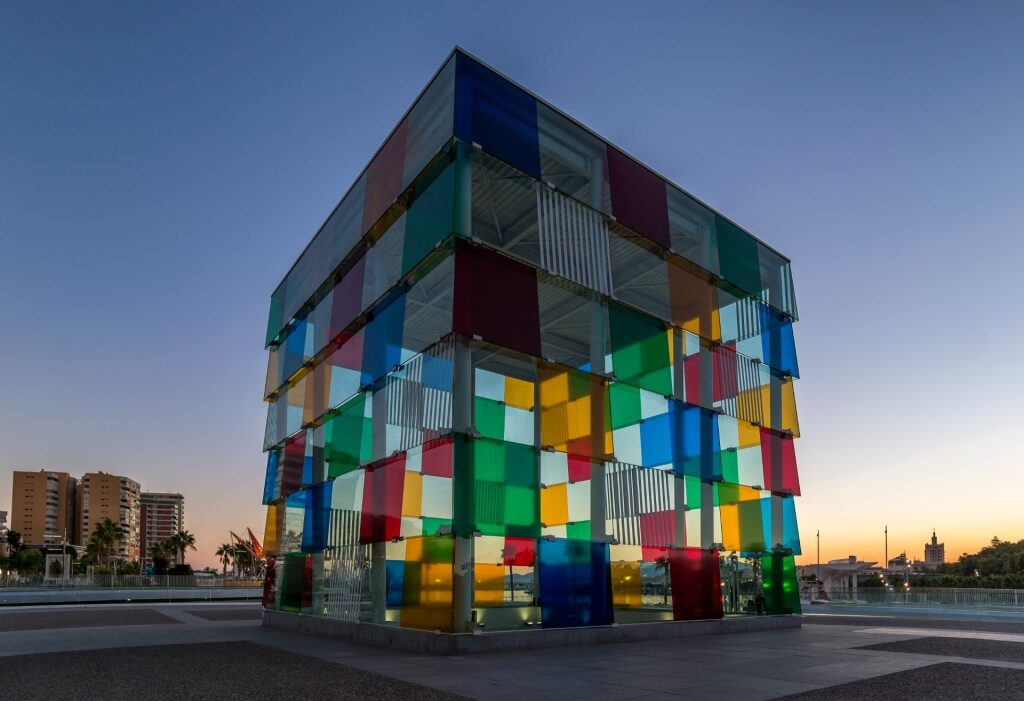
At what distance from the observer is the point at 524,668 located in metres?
11.1

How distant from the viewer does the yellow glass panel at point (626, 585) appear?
1608 cm

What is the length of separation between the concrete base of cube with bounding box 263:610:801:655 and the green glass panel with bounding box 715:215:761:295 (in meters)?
9.80

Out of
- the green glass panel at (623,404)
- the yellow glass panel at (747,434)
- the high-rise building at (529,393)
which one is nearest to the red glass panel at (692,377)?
the high-rise building at (529,393)

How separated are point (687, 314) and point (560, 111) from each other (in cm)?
670

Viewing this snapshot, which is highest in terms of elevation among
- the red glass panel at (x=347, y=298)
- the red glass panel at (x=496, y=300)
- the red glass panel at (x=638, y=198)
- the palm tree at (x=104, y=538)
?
the red glass panel at (x=638, y=198)

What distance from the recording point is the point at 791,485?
71.8ft

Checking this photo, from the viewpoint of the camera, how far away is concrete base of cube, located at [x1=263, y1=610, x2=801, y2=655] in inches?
520

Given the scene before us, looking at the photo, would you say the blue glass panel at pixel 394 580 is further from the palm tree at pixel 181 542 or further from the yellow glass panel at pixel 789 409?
the palm tree at pixel 181 542

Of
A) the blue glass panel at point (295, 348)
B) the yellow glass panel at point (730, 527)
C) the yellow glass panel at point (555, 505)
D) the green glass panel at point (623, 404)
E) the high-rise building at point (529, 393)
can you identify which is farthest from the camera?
the blue glass panel at point (295, 348)

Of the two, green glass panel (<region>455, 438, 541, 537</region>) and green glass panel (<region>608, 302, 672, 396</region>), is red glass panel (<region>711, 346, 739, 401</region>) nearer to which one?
green glass panel (<region>608, 302, 672, 396</region>)

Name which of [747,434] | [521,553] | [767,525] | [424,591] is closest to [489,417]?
[521,553]

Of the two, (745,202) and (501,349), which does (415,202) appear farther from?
(745,202)

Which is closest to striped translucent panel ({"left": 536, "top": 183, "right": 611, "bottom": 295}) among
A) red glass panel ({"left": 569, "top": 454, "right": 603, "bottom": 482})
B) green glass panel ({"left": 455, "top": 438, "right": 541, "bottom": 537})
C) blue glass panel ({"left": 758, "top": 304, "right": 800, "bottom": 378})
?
red glass panel ({"left": 569, "top": 454, "right": 603, "bottom": 482})

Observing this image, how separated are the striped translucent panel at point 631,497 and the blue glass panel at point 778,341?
684cm
